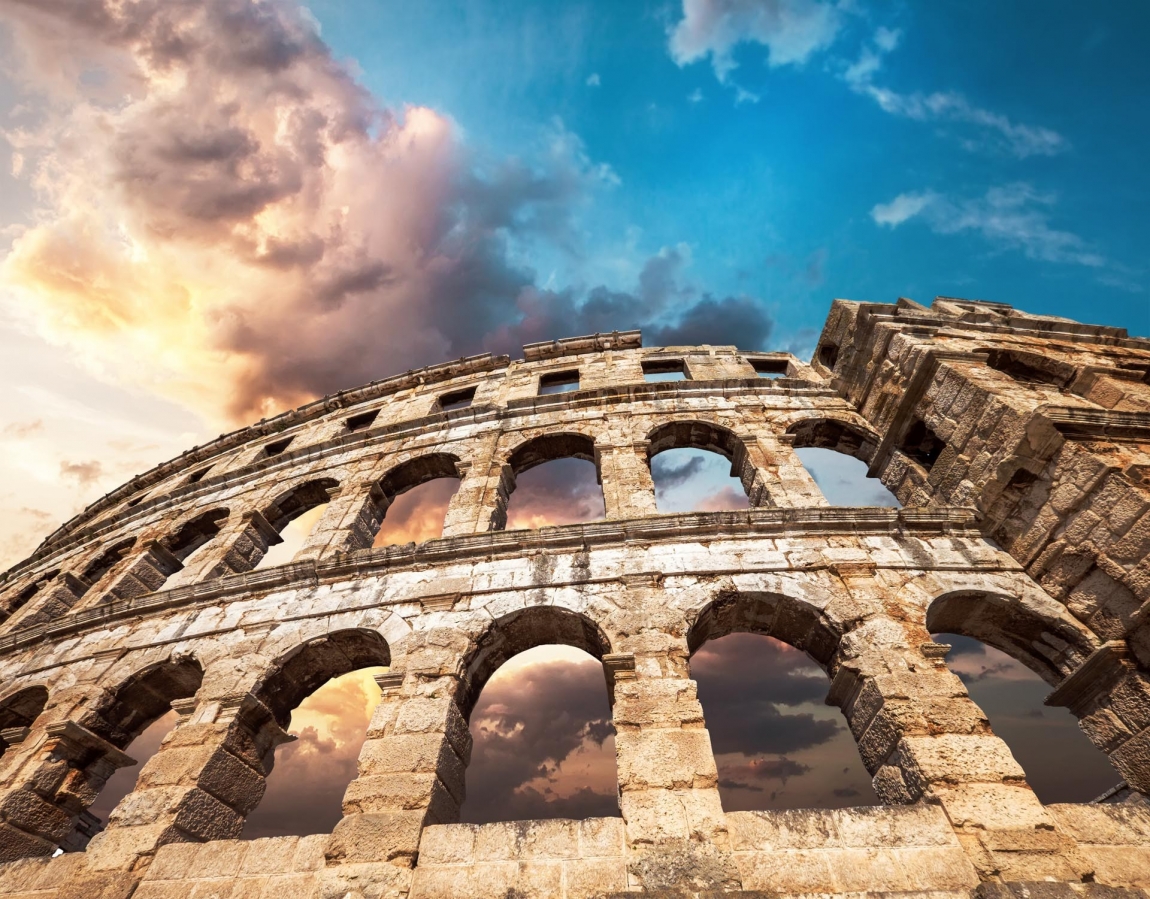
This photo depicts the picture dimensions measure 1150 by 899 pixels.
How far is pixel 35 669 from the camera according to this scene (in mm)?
8516

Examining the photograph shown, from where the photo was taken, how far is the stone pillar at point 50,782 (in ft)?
20.5

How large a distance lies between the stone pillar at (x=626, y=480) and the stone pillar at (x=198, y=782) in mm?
5438

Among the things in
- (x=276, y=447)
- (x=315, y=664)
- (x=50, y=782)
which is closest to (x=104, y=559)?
(x=276, y=447)

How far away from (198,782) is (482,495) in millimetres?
5141

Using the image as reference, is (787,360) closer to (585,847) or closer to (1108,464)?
(1108,464)

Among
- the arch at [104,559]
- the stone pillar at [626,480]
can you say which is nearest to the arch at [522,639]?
the stone pillar at [626,480]

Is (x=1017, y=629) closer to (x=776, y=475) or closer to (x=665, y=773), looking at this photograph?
(x=776, y=475)

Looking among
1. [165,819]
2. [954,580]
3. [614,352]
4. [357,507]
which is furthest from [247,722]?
[614,352]

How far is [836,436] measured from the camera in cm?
1084

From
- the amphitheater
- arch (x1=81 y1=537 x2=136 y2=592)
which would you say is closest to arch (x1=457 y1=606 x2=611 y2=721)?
the amphitheater

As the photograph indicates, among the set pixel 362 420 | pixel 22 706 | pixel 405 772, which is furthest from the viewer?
pixel 362 420

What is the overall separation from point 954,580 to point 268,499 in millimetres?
12382

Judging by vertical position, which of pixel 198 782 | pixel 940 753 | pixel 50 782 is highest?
pixel 50 782

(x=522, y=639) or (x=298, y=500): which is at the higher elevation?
(x=298, y=500)
